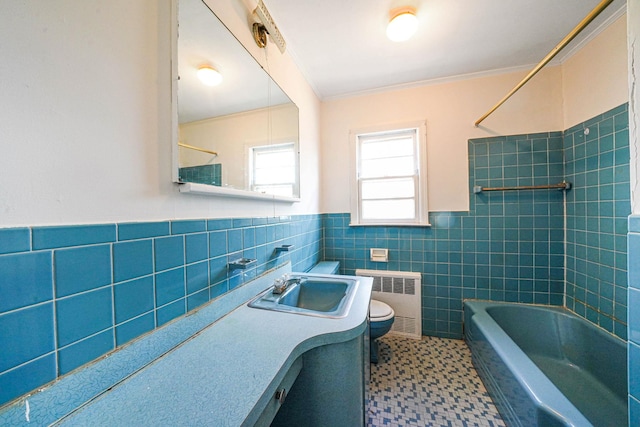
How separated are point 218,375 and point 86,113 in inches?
30.5

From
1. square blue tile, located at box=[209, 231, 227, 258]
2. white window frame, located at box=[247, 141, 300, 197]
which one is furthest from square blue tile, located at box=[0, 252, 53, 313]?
white window frame, located at box=[247, 141, 300, 197]

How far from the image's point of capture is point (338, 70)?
1935mm

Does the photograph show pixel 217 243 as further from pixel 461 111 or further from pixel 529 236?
pixel 529 236

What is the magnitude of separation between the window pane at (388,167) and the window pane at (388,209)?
279 millimetres

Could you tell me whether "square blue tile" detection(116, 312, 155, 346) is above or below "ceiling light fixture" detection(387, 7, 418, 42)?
below

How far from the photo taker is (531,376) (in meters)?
1.09

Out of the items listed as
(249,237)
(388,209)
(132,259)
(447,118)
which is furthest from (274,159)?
(447,118)

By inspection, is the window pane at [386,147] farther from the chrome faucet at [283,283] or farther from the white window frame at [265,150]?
the chrome faucet at [283,283]

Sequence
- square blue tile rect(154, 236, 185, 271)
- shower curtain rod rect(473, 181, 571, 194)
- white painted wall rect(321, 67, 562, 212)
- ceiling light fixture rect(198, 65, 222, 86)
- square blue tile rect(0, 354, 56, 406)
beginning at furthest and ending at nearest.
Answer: white painted wall rect(321, 67, 562, 212)
shower curtain rod rect(473, 181, 571, 194)
ceiling light fixture rect(198, 65, 222, 86)
square blue tile rect(154, 236, 185, 271)
square blue tile rect(0, 354, 56, 406)

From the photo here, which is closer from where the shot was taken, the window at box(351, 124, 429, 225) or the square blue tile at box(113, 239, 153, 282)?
the square blue tile at box(113, 239, 153, 282)

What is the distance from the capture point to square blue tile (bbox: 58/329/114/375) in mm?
506

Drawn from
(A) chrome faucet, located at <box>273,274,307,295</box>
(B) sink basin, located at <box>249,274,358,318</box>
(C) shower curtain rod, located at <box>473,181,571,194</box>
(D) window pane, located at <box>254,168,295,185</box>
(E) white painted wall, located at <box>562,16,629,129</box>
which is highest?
(E) white painted wall, located at <box>562,16,629,129</box>

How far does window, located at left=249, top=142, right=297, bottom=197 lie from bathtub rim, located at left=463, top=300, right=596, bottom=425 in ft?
5.35

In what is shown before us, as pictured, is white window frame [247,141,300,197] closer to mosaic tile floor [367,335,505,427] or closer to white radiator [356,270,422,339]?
white radiator [356,270,422,339]
